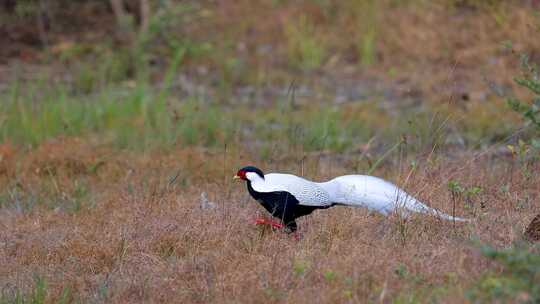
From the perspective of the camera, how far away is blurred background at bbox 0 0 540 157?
7.22m

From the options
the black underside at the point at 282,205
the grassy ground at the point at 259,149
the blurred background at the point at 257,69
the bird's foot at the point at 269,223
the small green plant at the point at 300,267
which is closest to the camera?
the small green plant at the point at 300,267

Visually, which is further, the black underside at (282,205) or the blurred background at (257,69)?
the blurred background at (257,69)

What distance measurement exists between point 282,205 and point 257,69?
5.46m

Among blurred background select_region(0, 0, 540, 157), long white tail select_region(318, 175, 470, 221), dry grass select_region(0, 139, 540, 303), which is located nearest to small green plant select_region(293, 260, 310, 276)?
dry grass select_region(0, 139, 540, 303)

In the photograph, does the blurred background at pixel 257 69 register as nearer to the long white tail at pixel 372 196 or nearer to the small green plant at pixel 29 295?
the long white tail at pixel 372 196

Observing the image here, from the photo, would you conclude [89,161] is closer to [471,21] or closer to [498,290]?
[498,290]

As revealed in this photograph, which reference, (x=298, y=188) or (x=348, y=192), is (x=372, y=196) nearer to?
(x=348, y=192)

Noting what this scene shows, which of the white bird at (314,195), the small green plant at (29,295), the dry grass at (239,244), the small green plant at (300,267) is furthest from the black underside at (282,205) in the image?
the small green plant at (29,295)

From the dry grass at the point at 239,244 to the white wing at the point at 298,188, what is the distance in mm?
180

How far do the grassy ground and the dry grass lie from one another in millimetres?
13

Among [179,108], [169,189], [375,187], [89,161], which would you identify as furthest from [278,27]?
[375,187]

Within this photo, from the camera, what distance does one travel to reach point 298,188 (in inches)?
166

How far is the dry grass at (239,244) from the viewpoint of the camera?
11.8 ft

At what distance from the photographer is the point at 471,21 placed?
31.1 ft
